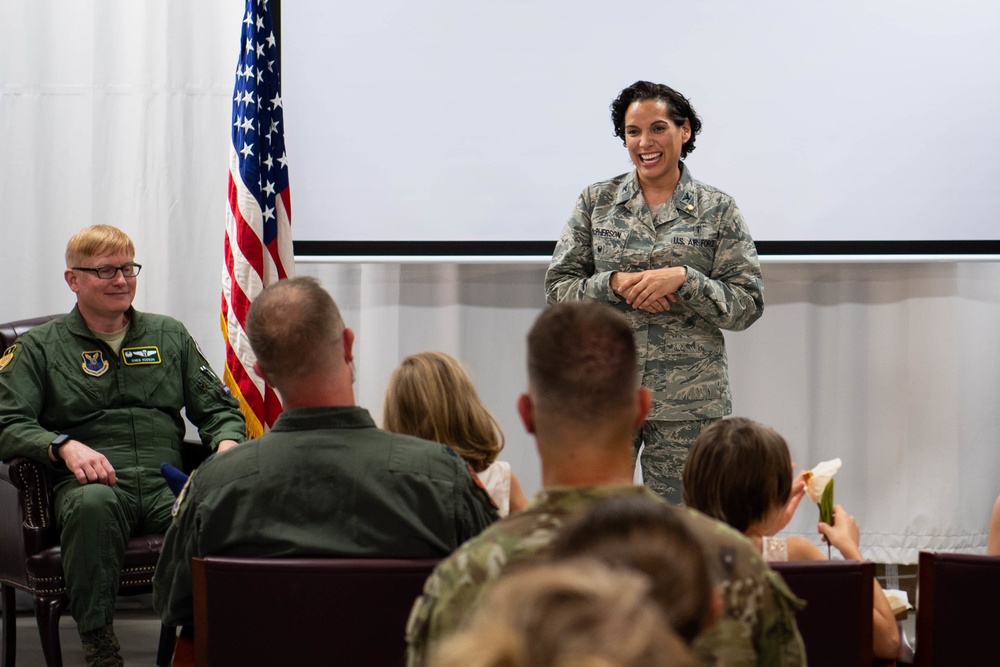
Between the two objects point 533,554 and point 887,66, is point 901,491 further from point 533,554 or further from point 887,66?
point 533,554

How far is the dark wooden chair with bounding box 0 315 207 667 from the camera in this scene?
10.1ft

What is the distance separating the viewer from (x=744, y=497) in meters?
1.99

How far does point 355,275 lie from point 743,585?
3503 millimetres

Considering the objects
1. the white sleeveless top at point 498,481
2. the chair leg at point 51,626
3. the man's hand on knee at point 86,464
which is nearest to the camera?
the white sleeveless top at point 498,481

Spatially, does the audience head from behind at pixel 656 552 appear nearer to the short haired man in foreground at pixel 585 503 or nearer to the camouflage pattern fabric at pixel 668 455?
the short haired man in foreground at pixel 585 503

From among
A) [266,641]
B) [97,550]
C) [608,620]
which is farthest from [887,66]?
[608,620]

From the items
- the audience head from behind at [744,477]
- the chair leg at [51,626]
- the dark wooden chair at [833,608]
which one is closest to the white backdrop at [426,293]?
the chair leg at [51,626]

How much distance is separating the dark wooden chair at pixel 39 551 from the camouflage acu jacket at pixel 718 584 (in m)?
2.18

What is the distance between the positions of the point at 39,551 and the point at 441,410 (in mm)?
1483

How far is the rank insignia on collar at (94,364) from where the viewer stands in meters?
3.47

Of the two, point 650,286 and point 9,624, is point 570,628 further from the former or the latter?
point 9,624

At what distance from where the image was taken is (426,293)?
4598 mm

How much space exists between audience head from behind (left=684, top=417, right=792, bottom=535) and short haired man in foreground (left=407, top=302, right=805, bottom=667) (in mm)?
580

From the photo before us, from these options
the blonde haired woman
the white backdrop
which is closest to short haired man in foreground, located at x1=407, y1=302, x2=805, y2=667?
the blonde haired woman
